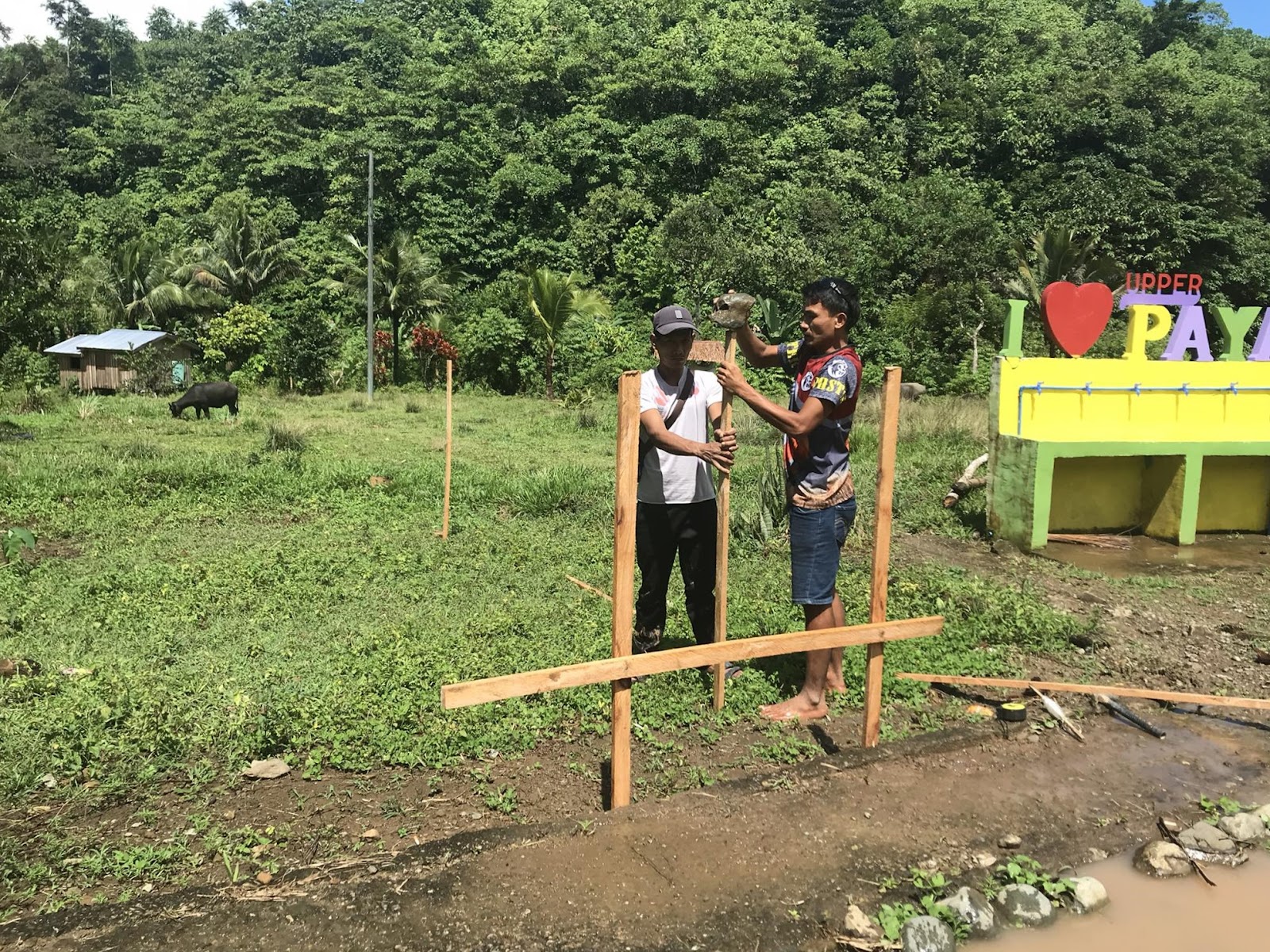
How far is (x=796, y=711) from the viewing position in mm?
4113

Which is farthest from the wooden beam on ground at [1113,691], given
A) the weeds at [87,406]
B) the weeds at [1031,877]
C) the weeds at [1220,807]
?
the weeds at [87,406]

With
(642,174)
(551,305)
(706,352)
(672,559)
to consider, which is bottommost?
(672,559)

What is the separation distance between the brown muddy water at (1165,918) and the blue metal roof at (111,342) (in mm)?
25143

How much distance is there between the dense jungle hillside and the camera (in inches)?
1076

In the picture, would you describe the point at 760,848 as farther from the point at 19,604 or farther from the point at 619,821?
the point at 19,604

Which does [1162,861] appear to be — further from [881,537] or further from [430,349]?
[430,349]

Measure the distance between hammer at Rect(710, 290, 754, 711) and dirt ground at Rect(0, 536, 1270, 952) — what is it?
50cm

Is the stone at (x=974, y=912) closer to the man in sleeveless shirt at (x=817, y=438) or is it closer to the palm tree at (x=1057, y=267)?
the man in sleeveless shirt at (x=817, y=438)

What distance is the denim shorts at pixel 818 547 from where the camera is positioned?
3.85 meters

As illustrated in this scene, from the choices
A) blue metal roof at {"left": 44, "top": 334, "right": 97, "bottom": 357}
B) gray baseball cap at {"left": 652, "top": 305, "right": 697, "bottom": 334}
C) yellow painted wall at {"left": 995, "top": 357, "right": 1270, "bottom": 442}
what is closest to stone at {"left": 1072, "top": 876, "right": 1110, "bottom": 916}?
gray baseball cap at {"left": 652, "top": 305, "right": 697, "bottom": 334}

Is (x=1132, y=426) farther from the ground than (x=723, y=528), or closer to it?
farther from the ground

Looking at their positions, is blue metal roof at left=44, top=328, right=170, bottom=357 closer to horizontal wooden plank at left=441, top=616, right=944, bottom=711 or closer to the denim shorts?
the denim shorts

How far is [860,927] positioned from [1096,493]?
22.6ft

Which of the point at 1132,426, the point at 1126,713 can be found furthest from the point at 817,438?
the point at 1132,426
